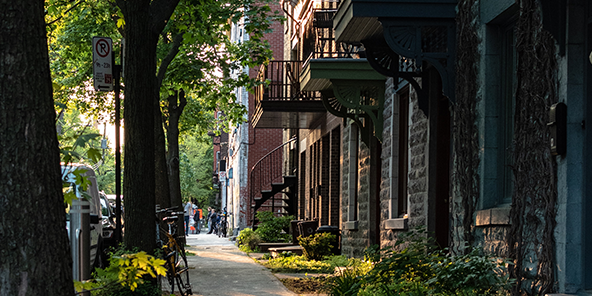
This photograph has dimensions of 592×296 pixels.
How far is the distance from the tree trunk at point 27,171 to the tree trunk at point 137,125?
4.66 m

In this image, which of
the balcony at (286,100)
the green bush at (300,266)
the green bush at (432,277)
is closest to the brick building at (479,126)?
the green bush at (432,277)

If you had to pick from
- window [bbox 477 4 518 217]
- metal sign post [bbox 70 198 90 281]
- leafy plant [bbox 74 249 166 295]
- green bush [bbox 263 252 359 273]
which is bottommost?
green bush [bbox 263 252 359 273]

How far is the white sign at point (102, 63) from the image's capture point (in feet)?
32.2

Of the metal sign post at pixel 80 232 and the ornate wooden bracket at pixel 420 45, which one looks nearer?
the metal sign post at pixel 80 232

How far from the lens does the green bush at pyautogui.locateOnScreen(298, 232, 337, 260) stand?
1623 cm

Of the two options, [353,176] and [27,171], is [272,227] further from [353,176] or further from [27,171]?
[27,171]

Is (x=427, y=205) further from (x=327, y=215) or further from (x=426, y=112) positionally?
(x=327, y=215)

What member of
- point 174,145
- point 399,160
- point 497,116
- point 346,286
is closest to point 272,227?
point 174,145

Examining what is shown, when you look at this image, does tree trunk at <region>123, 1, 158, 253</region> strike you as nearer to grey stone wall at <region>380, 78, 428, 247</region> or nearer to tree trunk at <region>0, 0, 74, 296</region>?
grey stone wall at <region>380, 78, 428, 247</region>

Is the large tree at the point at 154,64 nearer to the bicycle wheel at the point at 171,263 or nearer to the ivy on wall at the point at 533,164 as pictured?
the bicycle wheel at the point at 171,263

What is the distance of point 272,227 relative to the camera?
926 inches

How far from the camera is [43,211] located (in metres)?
3.55

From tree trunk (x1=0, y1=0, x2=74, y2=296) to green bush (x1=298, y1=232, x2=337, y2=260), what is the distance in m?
12.8

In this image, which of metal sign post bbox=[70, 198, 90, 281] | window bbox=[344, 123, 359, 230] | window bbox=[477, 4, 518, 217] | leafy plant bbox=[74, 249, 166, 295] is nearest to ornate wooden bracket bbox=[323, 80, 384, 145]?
window bbox=[344, 123, 359, 230]
